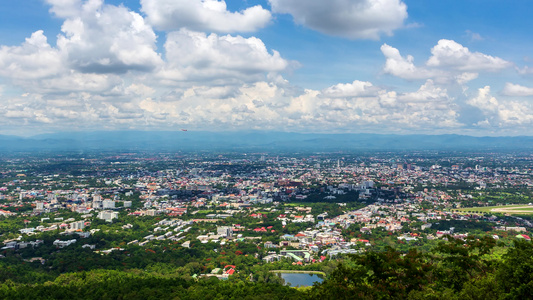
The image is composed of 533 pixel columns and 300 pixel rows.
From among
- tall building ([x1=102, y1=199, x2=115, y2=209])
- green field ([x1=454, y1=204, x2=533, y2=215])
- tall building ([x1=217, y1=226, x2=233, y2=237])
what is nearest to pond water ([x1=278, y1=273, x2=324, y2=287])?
tall building ([x1=217, y1=226, x2=233, y2=237])

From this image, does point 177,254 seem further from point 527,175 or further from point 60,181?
point 527,175

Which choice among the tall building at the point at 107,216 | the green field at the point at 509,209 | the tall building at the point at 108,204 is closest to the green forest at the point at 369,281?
the tall building at the point at 107,216

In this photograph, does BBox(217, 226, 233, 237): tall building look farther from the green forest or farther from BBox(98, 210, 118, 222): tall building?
BBox(98, 210, 118, 222): tall building

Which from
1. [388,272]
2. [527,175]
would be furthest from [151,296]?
[527,175]

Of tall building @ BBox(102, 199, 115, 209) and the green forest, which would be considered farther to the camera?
tall building @ BBox(102, 199, 115, 209)

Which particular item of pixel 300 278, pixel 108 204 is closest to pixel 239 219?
pixel 108 204

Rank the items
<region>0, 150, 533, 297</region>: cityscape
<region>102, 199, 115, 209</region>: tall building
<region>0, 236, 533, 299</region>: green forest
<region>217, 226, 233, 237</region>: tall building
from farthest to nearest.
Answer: <region>102, 199, 115, 209</region>: tall building → <region>217, 226, 233, 237</region>: tall building → <region>0, 150, 533, 297</region>: cityscape → <region>0, 236, 533, 299</region>: green forest

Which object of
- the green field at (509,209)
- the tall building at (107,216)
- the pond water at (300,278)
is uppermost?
the green field at (509,209)

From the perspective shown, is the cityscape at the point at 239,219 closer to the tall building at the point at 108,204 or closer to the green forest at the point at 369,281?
the tall building at the point at 108,204

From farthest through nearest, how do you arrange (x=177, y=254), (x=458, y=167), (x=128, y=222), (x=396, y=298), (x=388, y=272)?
(x=458, y=167) < (x=128, y=222) < (x=177, y=254) < (x=388, y=272) < (x=396, y=298)
